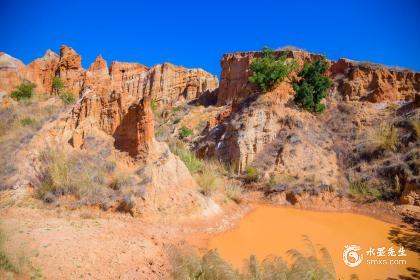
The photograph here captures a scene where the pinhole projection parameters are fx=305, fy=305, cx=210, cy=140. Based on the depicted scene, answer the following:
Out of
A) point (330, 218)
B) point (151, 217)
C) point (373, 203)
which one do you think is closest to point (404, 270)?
point (330, 218)

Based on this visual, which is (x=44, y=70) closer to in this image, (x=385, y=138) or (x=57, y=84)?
(x=57, y=84)

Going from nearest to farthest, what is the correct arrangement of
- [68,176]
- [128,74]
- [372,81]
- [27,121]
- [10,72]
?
[68,176] → [27,121] → [372,81] → [10,72] → [128,74]

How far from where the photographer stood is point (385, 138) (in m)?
13.6

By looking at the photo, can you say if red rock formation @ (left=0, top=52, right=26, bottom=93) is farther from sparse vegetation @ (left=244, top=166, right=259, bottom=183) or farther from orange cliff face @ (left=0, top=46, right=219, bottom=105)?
sparse vegetation @ (left=244, top=166, right=259, bottom=183)

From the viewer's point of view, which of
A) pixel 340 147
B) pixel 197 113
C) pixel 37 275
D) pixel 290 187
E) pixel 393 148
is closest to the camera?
pixel 37 275

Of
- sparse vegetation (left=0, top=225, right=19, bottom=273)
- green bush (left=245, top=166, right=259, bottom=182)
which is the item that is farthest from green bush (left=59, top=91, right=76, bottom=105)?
sparse vegetation (left=0, top=225, right=19, bottom=273)

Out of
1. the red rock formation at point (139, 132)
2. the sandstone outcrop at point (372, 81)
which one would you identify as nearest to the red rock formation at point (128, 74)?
the sandstone outcrop at point (372, 81)

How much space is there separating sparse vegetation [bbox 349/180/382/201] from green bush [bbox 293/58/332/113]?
6.19m

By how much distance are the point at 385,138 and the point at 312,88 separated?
5.29 metres

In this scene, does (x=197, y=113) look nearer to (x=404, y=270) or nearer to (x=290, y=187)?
(x=290, y=187)

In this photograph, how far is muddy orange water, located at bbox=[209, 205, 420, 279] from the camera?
21.2 ft

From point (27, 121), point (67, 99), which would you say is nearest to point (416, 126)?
point (27, 121)

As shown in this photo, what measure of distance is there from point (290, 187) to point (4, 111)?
11363mm

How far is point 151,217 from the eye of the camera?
759cm
